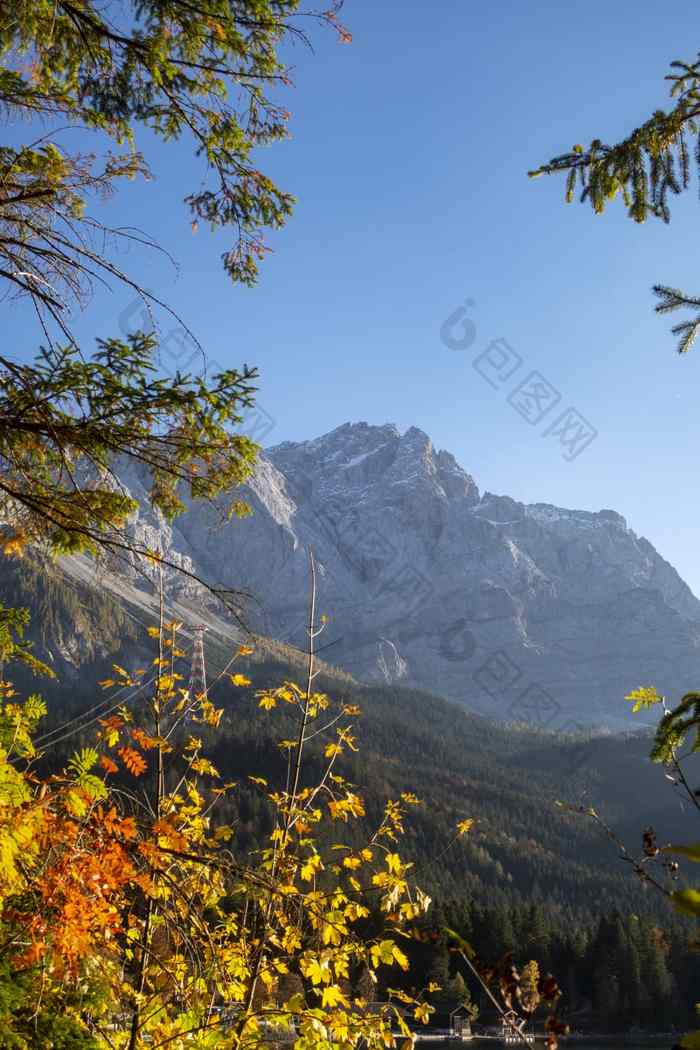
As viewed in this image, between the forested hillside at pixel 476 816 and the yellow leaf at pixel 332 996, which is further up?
the yellow leaf at pixel 332 996

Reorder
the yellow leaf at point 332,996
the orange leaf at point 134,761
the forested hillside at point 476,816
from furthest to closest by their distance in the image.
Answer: the forested hillside at point 476,816 < the yellow leaf at point 332,996 < the orange leaf at point 134,761

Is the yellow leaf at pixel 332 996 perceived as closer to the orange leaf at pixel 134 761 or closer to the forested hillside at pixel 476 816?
the orange leaf at pixel 134 761

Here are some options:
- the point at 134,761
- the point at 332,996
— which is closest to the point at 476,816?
the point at 332,996

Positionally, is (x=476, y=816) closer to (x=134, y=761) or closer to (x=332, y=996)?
(x=332, y=996)

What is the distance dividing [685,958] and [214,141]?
88.1 metres

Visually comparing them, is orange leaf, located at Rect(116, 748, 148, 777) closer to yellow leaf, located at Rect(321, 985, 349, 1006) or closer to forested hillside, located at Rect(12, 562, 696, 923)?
yellow leaf, located at Rect(321, 985, 349, 1006)

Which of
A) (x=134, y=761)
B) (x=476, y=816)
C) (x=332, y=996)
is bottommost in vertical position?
(x=476, y=816)

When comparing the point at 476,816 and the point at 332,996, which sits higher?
the point at 332,996

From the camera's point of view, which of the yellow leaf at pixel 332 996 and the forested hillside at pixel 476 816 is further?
the forested hillside at pixel 476 816

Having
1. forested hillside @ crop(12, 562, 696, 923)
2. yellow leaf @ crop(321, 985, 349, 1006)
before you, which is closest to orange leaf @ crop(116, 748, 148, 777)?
yellow leaf @ crop(321, 985, 349, 1006)

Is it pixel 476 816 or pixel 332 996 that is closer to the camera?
pixel 332 996

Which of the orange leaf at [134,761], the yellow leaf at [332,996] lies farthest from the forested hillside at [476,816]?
the orange leaf at [134,761]

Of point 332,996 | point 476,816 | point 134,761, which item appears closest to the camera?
point 134,761

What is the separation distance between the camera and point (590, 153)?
14.1 ft
